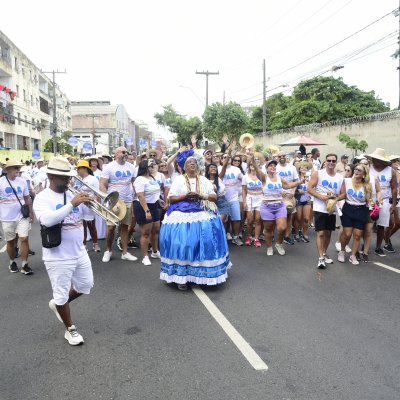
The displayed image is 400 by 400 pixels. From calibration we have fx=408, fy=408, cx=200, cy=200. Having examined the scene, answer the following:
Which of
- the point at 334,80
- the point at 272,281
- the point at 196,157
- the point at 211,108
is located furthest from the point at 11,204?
the point at 334,80

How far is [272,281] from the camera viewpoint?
19.3 feet

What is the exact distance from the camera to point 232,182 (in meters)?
8.41

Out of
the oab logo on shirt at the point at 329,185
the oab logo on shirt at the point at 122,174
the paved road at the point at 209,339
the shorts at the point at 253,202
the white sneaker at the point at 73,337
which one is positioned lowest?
the paved road at the point at 209,339

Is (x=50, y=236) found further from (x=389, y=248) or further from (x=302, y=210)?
(x=389, y=248)

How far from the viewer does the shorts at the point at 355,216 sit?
6.69 meters

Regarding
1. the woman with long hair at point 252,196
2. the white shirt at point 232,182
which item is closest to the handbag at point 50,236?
the white shirt at point 232,182

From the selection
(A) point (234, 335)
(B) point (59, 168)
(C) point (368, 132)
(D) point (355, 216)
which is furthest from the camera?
(C) point (368, 132)

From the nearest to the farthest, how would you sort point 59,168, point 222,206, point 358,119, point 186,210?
point 59,168 < point 186,210 < point 222,206 < point 358,119

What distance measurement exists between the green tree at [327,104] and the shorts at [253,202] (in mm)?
31925

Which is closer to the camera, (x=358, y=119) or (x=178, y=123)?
(x=358, y=119)

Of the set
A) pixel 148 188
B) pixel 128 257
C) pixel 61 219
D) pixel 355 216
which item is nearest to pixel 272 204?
pixel 355 216

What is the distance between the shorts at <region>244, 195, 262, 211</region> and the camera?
8.22 m

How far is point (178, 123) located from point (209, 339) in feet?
183

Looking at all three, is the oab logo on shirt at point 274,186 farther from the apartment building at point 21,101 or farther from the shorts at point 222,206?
the apartment building at point 21,101
